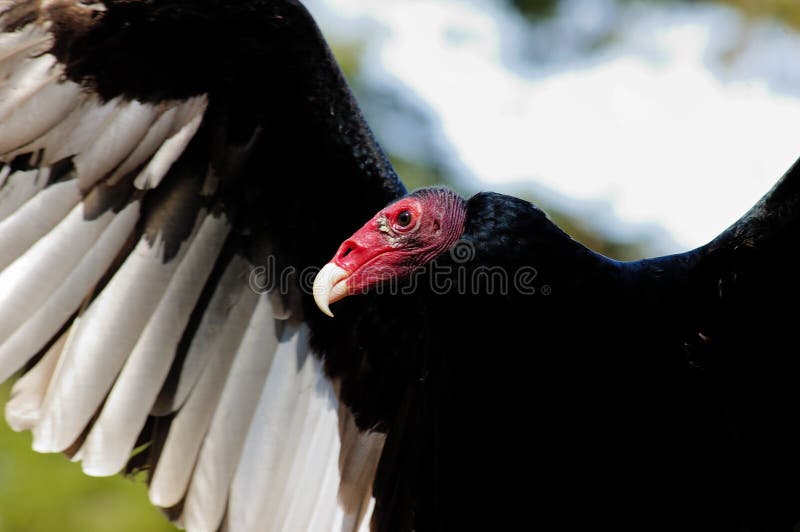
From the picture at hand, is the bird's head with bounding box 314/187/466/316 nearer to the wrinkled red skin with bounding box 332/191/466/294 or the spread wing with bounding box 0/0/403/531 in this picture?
the wrinkled red skin with bounding box 332/191/466/294

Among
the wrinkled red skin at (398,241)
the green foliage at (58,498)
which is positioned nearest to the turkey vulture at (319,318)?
the wrinkled red skin at (398,241)

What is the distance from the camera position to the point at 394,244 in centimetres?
356

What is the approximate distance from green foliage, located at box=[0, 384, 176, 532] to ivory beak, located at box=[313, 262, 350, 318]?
3.68m

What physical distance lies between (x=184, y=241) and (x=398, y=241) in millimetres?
932

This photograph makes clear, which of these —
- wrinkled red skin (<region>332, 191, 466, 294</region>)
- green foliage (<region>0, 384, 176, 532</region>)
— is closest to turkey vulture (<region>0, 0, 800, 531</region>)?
wrinkled red skin (<region>332, 191, 466, 294</region>)

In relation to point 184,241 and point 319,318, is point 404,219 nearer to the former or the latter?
point 319,318

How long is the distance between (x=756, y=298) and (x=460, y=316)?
947 mm

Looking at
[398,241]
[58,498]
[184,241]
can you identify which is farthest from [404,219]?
[58,498]

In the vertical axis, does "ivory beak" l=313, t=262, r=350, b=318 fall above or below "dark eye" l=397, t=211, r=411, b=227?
below

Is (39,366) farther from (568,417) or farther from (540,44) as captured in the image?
(540,44)

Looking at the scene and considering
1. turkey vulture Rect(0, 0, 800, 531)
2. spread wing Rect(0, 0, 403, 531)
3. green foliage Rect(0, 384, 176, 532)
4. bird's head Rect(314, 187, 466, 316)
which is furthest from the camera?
green foliage Rect(0, 384, 176, 532)

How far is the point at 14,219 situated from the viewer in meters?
3.79

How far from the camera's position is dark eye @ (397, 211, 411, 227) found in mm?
3574

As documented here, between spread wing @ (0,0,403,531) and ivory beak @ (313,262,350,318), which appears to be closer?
ivory beak @ (313,262,350,318)
